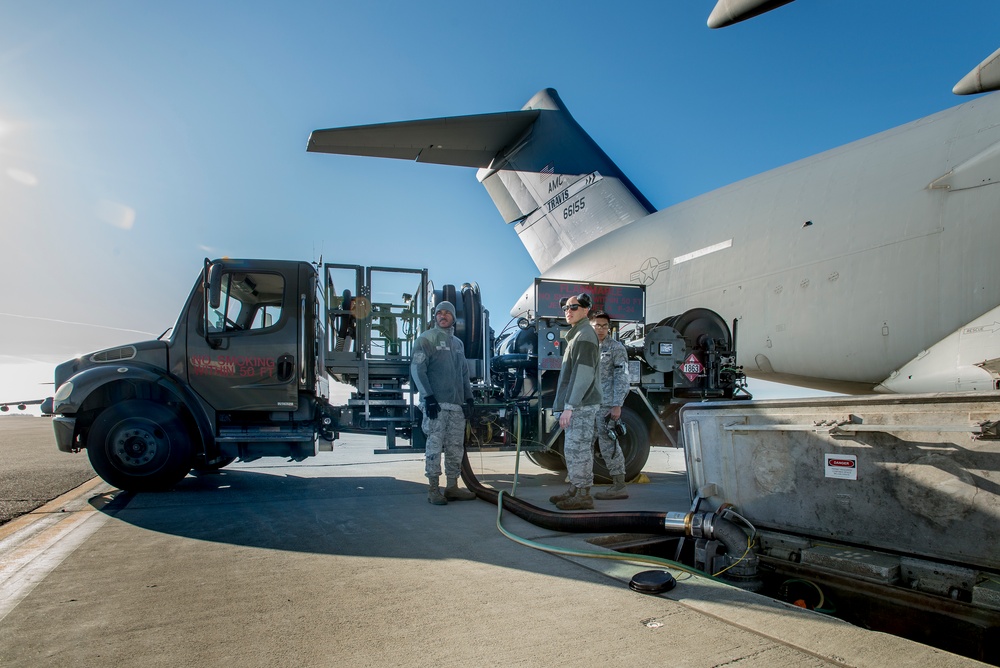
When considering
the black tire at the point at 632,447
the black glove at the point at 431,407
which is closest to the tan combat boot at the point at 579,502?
the black glove at the point at 431,407

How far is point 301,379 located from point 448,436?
76.8 inches

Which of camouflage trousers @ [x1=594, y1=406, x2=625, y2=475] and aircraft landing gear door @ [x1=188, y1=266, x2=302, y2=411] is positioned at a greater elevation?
aircraft landing gear door @ [x1=188, y1=266, x2=302, y2=411]

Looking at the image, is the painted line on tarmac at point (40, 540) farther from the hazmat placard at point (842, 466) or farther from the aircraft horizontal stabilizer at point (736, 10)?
the aircraft horizontal stabilizer at point (736, 10)

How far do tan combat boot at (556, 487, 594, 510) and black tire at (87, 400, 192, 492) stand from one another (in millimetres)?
3981

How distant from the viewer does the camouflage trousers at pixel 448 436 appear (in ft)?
18.4

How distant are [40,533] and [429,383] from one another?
3.04 m

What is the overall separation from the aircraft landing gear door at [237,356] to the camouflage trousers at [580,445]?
10.2ft

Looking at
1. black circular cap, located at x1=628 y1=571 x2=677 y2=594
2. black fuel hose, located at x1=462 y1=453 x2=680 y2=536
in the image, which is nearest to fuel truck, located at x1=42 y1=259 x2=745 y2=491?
black fuel hose, located at x1=462 y1=453 x2=680 y2=536

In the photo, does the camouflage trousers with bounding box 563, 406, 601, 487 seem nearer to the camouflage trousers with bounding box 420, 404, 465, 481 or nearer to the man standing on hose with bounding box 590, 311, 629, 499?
the man standing on hose with bounding box 590, 311, 629, 499

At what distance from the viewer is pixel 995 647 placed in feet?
7.91

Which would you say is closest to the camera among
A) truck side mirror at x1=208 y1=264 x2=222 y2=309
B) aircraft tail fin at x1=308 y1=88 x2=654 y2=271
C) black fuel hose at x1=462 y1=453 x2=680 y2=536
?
black fuel hose at x1=462 y1=453 x2=680 y2=536

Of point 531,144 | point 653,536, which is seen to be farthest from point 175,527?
point 531,144

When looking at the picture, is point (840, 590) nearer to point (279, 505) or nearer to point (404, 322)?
point (279, 505)

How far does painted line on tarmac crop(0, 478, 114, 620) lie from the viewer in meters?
3.07
